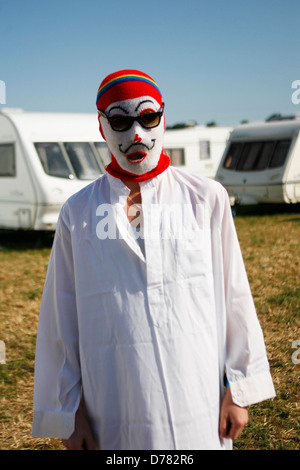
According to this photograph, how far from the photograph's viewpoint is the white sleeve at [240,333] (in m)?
1.88

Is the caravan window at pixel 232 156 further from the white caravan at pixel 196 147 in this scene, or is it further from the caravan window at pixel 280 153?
the white caravan at pixel 196 147

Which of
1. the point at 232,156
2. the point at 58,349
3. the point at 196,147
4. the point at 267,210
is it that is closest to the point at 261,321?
the point at 58,349

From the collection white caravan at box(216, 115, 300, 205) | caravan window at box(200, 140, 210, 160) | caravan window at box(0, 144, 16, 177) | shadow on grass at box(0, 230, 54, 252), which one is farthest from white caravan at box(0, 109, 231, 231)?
caravan window at box(200, 140, 210, 160)

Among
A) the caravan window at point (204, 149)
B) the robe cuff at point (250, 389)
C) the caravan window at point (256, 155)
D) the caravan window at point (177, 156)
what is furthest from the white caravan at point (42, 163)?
the caravan window at point (204, 149)

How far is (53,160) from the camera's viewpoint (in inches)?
405

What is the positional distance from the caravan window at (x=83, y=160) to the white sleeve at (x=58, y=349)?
8553 millimetres

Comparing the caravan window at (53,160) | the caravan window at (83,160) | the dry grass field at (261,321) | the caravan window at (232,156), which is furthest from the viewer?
the caravan window at (232,156)

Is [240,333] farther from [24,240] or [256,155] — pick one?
[256,155]

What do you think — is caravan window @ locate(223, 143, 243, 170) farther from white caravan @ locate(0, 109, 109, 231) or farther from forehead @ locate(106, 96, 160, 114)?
forehead @ locate(106, 96, 160, 114)

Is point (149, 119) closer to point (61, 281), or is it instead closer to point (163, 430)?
point (61, 281)

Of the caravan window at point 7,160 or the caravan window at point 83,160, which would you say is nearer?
the caravan window at point 83,160

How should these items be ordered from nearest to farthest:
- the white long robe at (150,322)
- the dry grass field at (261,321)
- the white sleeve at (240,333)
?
the white long robe at (150,322)
the white sleeve at (240,333)
the dry grass field at (261,321)

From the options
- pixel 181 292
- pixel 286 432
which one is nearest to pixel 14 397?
pixel 286 432
